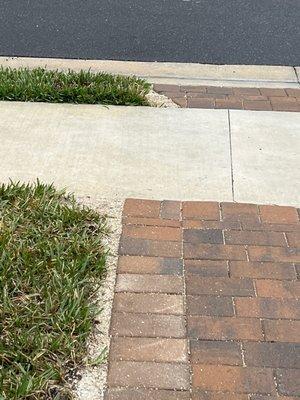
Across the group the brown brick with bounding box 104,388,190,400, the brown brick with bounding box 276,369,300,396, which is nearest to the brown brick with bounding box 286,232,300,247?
the brown brick with bounding box 276,369,300,396

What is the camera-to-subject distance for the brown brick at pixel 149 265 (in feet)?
11.2

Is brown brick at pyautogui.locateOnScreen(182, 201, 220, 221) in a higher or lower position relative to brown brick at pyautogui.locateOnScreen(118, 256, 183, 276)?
higher

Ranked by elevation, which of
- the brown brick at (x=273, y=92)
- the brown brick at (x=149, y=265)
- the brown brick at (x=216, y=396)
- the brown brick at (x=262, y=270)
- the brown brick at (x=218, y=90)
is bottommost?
the brown brick at (x=216, y=396)

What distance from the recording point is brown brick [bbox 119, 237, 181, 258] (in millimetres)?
3557

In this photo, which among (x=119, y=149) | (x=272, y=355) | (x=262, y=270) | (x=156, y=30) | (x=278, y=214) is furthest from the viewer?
(x=156, y=30)

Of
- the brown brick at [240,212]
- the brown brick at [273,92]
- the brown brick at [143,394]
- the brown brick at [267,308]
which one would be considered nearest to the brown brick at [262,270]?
the brown brick at [267,308]

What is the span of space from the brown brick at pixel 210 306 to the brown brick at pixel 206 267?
0.60ft

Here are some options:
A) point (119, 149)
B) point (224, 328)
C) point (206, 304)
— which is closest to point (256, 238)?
point (206, 304)

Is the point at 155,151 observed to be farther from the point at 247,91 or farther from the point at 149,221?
the point at 247,91

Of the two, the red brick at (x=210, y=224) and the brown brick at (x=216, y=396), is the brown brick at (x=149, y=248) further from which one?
the brown brick at (x=216, y=396)

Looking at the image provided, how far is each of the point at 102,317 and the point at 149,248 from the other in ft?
1.85

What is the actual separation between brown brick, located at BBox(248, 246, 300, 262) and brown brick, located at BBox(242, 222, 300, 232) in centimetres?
17

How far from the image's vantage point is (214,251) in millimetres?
3582

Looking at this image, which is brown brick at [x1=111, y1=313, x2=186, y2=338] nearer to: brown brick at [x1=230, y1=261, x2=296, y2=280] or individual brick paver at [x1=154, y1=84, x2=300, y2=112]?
brown brick at [x1=230, y1=261, x2=296, y2=280]
